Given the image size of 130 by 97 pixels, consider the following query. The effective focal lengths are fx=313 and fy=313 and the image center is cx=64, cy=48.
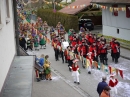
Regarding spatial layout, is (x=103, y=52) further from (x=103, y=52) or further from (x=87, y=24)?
(x=87, y=24)

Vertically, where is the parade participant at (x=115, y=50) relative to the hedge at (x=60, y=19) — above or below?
below

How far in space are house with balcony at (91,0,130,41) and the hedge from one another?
535cm

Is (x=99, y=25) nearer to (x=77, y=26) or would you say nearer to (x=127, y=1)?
(x=77, y=26)

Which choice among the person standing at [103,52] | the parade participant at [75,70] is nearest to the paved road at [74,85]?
the parade participant at [75,70]

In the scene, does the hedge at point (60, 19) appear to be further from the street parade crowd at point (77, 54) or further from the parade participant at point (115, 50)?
the parade participant at point (115, 50)

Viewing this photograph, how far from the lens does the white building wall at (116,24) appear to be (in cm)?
2767

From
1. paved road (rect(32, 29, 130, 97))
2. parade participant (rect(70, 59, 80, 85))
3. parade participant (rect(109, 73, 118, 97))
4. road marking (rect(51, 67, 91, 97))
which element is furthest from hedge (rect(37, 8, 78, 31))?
parade participant (rect(109, 73, 118, 97))

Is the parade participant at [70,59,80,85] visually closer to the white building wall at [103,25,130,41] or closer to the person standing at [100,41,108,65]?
the person standing at [100,41,108,65]

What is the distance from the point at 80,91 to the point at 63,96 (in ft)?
3.55

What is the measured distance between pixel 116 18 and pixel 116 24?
22.5 inches

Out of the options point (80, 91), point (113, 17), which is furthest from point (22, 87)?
point (113, 17)

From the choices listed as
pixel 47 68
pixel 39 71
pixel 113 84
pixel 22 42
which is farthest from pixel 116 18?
pixel 113 84

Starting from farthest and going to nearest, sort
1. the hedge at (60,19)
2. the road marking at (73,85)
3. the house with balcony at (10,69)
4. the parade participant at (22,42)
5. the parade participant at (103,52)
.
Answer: the hedge at (60,19) < the parade participant at (22,42) < the parade participant at (103,52) < the road marking at (73,85) < the house with balcony at (10,69)

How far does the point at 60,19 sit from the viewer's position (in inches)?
1610
